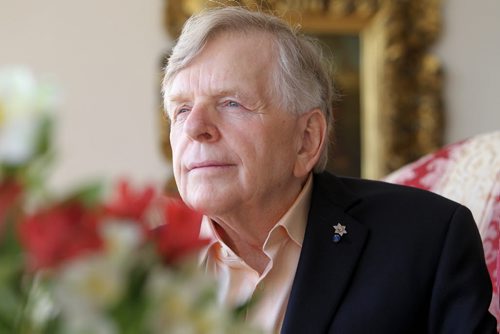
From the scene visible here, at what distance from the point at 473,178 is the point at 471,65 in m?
2.67

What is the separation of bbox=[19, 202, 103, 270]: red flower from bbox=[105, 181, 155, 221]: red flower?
0.04 metres

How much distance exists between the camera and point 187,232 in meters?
0.59

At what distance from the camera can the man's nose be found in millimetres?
1805

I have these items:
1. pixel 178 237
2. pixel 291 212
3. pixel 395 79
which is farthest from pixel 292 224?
pixel 395 79

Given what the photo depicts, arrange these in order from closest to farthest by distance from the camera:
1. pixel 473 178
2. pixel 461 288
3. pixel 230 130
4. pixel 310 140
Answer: pixel 461 288, pixel 230 130, pixel 310 140, pixel 473 178

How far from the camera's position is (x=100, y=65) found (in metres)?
4.34

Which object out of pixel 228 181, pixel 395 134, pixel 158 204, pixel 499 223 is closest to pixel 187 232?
pixel 158 204

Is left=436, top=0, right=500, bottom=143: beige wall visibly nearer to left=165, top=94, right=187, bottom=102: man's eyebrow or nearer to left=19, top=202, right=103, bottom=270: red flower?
left=165, top=94, right=187, bottom=102: man's eyebrow

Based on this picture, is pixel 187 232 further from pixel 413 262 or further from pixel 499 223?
pixel 499 223

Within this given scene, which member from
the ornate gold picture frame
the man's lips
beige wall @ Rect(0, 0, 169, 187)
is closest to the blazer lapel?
the man's lips

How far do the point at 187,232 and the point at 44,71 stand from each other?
12.6 feet


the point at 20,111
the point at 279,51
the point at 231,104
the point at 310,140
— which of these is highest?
the point at 20,111

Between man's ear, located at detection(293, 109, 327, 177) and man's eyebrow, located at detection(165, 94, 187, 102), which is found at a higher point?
man's eyebrow, located at detection(165, 94, 187, 102)

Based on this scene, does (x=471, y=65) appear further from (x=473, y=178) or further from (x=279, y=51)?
(x=279, y=51)
